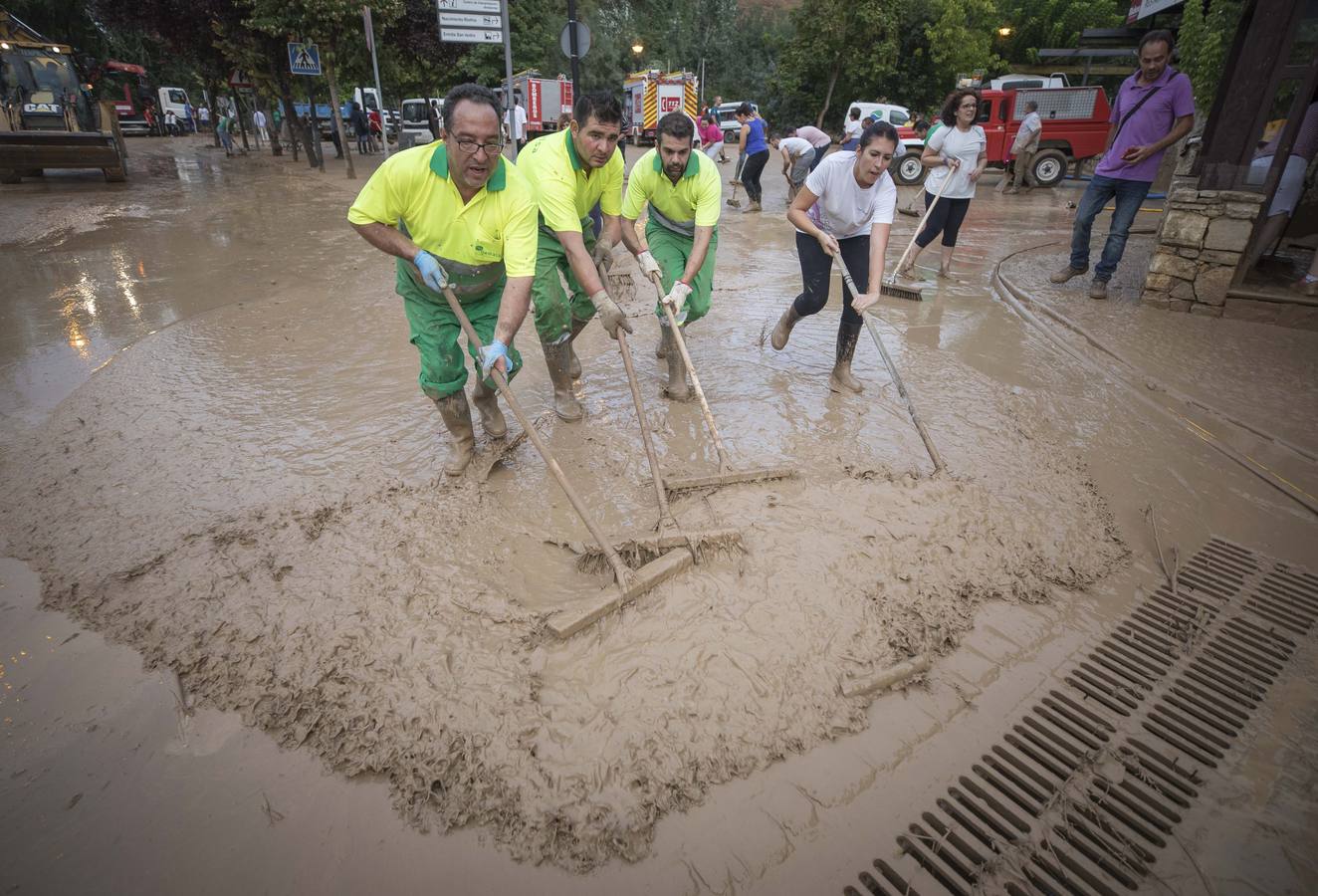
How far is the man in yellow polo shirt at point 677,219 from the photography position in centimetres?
346

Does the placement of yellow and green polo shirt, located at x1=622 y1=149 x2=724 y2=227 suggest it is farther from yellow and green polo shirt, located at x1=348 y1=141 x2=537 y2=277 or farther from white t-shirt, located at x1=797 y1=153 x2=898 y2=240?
yellow and green polo shirt, located at x1=348 y1=141 x2=537 y2=277

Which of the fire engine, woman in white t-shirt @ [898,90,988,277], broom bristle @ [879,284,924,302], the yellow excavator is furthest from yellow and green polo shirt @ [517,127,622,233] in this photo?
the fire engine

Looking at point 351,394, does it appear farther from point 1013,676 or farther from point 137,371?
point 1013,676

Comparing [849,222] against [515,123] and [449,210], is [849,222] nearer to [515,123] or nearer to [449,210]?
[449,210]

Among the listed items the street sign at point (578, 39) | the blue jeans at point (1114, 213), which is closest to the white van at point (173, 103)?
the street sign at point (578, 39)

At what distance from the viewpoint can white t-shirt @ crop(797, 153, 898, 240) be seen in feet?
11.9

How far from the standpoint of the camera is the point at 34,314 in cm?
524

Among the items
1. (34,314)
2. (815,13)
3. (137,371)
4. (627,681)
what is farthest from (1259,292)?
(815,13)

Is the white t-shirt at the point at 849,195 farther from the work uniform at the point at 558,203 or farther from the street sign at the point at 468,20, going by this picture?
the street sign at the point at 468,20

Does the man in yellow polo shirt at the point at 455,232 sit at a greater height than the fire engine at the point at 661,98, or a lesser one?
lesser

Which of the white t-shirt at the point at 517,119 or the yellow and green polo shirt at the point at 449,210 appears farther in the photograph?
the white t-shirt at the point at 517,119

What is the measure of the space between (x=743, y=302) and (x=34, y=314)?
5894mm

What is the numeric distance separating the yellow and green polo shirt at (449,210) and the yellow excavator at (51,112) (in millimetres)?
12849

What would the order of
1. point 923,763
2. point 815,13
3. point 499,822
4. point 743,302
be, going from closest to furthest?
point 499,822
point 923,763
point 743,302
point 815,13
